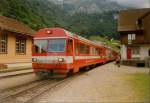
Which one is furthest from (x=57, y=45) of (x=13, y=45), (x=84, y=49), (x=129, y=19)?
(x=129, y=19)

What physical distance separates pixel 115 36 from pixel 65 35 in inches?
3893

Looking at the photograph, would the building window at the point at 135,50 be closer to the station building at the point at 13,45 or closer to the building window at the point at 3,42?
the station building at the point at 13,45

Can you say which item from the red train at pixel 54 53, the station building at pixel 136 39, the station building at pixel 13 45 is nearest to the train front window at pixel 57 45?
the red train at pixel 54 53

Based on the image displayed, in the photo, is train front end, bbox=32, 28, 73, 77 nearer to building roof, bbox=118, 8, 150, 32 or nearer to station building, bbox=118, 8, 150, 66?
station building, bbox=118, 8, 150, 66

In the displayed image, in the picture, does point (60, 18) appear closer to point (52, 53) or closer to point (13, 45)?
point (13, 45)

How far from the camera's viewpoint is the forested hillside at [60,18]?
58409mm

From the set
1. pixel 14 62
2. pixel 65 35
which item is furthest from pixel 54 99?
pixel 14 62

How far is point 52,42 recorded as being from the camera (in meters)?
16.0

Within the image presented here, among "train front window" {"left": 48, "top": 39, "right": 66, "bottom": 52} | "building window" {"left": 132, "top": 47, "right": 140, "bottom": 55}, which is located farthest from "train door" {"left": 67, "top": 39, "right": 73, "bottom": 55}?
"building window" {"left": 132, "top": 47, "right": 140, "bottom": 55}

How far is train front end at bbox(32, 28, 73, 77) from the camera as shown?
612 inches

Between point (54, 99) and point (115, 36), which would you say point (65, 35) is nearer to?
point (54, 99)

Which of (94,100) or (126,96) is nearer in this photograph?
(94,100)

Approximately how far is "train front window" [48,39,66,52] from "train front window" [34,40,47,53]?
1.09 feet

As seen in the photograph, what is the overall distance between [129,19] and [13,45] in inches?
917
